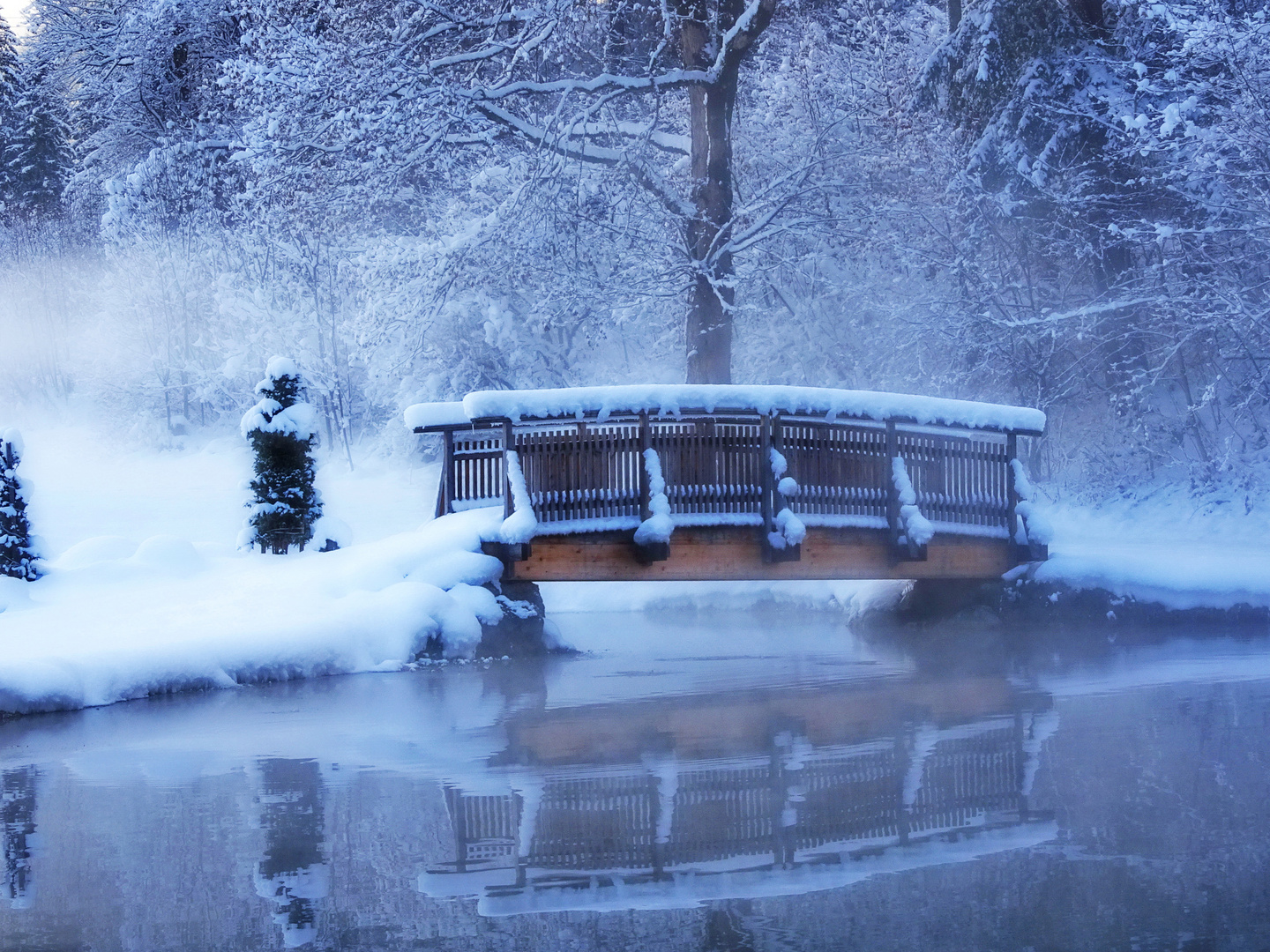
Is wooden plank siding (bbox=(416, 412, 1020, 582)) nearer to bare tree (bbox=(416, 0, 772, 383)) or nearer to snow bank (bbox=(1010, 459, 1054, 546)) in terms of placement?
snow bank (bbox=(1010, 459, 1054, 546))

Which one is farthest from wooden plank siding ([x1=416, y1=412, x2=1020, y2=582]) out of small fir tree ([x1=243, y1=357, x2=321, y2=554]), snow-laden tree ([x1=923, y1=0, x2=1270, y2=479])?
snow-laden tree ([x1=923, y1=0, x2=1270, y2=479])

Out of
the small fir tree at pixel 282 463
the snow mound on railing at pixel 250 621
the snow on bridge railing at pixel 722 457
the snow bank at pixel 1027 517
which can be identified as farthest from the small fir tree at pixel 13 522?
the snow bank at pixel 1027 517

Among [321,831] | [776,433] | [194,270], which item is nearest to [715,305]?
[776,433]

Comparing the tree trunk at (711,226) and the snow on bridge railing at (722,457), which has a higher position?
the tree trunk at (711,226)

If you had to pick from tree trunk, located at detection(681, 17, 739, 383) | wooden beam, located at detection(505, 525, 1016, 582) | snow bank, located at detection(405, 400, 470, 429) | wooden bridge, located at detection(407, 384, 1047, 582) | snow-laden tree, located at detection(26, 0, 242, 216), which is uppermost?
snow-laden tree, located at detection(26, 0, 242, 216)

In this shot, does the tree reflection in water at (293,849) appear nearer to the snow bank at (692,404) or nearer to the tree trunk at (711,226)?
the snow bank at (692,404)

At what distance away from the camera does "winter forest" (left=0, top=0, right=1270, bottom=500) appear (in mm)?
Result: 20766

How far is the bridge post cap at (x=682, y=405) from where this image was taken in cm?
1411

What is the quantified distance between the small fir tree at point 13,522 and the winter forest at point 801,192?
5874mm

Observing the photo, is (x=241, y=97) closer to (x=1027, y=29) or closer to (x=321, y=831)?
(x=1027, y=29)

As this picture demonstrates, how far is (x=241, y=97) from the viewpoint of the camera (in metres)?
21.7

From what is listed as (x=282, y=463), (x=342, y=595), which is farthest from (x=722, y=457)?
(x=282, y=463)

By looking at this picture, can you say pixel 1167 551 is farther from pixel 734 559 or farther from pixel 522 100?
pixel 522 100

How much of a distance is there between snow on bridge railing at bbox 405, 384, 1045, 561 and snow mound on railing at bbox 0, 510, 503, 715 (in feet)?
2.82
